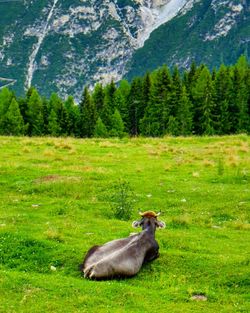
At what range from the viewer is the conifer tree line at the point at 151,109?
96562 millimetres

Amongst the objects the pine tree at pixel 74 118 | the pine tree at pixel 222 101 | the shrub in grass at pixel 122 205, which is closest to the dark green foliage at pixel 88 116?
the pine tree at pixel 74 118

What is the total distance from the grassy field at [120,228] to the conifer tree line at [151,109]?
59.6 metres

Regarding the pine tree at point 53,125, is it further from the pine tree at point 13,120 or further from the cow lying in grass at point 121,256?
the cow lying in grass at point 121,256

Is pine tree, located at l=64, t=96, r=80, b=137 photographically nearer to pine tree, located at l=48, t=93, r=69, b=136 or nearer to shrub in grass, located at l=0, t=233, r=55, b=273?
pine tree, located at l=48, t=93, r=69, b=136

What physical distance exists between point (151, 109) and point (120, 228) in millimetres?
82148

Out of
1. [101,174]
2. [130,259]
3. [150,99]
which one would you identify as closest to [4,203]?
[101,174]

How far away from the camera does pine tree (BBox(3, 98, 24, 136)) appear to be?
334ft

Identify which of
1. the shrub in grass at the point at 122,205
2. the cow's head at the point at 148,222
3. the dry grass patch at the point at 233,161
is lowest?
the shrub in grass at the point at 122,205

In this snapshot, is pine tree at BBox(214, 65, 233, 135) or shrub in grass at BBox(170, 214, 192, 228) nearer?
shrub in grass at BBox(170, 214, 192, 228)

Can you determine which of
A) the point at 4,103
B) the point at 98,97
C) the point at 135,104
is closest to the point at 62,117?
the point at 98,97

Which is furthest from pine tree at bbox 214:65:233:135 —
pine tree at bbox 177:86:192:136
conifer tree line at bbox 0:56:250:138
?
pine tree at bbox 177:86:192:136

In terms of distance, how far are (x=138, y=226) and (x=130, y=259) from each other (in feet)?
8.26

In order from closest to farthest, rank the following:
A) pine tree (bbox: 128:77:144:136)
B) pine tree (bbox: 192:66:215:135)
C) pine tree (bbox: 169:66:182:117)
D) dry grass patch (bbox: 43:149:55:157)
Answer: dry grass patch (bbox: 43:149:55:157), pine tree (bbox: 192:66:215:135), pine tree (bbox: 169:66:182:117), pine tree (bbox: 128:77:144:136)

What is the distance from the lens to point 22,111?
109 m
